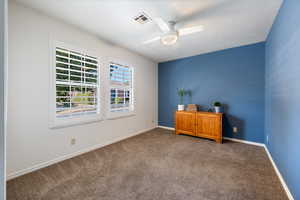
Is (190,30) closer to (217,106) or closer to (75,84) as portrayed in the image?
(217,106)

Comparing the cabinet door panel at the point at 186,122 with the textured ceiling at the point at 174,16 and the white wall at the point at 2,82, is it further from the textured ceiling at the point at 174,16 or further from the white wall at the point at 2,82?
the white wall at the point at 2,82

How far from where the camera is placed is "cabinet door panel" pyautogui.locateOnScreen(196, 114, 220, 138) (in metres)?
3.06

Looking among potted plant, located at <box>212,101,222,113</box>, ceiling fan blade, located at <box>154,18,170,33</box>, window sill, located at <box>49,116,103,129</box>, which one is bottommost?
window sill, located at <box>49,116,103,129</box>

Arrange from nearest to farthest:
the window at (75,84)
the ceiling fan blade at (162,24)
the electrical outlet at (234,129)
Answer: the ceiling fan blade at (162,24)
the window at (75,84)
the electrical outlet at (234,129)

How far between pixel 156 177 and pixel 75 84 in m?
2.13

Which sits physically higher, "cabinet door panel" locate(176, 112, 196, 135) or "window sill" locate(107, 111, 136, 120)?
"window sill" locate(107, 111, 136, 120)

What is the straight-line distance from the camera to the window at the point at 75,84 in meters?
2.19

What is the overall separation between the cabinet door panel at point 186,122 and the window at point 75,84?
2210mm

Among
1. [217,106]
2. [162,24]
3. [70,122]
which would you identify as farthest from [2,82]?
[217,106]

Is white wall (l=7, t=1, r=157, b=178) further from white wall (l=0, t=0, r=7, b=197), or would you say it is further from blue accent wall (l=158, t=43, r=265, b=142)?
blue accent wall (l=158, t=43, r=265, b=142)

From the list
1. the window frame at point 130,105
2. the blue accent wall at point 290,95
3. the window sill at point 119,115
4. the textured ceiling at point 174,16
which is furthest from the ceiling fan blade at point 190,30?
the window sill at point 119,115

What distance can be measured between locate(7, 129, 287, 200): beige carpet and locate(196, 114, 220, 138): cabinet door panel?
0.48 metres

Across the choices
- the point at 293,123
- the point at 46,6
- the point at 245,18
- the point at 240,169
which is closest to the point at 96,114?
the point at 46,6

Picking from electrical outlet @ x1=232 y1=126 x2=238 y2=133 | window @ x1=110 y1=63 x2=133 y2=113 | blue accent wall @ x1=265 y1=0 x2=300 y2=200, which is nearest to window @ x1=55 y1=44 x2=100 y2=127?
window @ x1=110 y1=63 x2=133 y2=113
